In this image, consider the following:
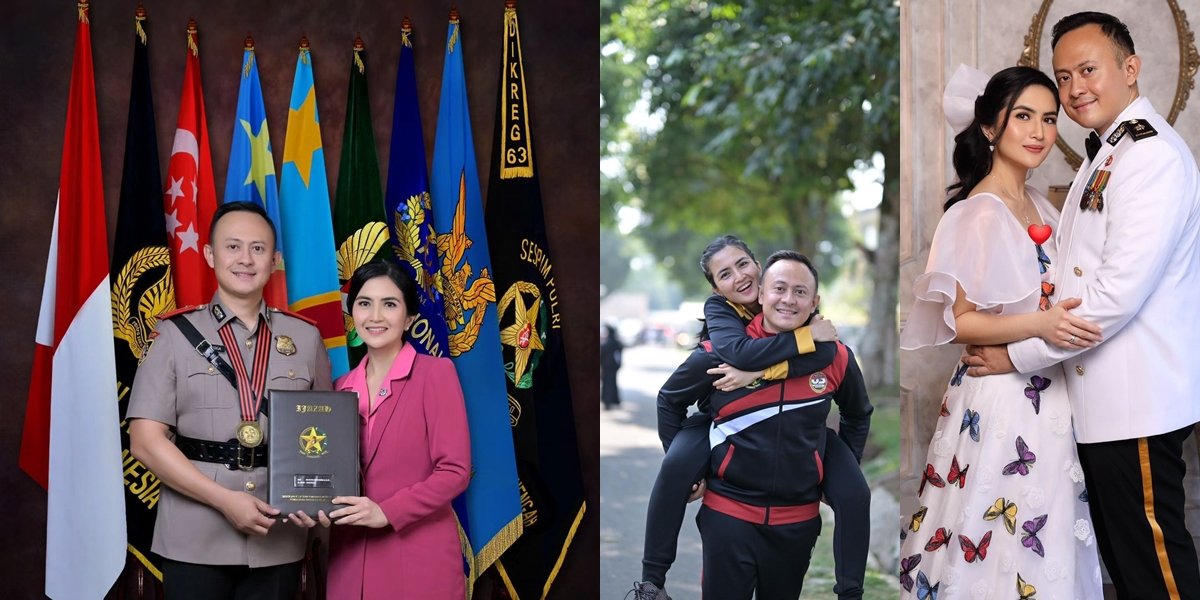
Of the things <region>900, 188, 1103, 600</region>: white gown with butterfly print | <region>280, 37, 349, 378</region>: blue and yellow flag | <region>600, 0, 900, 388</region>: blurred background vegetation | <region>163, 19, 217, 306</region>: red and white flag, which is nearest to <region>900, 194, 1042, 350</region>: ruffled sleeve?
<region>900, 188, 1103, 600</region>: white gown with butterfly print

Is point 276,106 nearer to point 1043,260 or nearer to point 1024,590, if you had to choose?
point 1043,260

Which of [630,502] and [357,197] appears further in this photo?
[630,502]

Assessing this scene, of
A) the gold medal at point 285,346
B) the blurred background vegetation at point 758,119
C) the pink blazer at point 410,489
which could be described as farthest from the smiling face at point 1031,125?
the blurred background vegetation at point 758,119

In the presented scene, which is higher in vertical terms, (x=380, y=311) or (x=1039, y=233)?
(x=1039, y=233)

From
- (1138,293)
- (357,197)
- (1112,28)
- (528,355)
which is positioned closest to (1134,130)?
(1112,28)

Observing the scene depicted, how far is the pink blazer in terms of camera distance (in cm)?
263

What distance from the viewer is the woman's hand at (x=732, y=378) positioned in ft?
9.03

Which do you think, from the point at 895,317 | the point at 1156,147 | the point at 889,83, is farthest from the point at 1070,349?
the point at 895,317

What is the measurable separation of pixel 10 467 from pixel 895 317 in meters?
9.22

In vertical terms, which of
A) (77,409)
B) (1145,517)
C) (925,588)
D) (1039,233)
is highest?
(1039,233)

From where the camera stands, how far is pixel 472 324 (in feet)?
11.1

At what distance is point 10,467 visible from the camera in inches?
130

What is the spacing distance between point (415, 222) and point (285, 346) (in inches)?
31.3

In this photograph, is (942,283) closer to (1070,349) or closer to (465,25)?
(1070,349)
